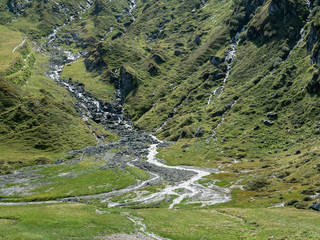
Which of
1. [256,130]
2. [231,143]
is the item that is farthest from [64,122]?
[256,130]

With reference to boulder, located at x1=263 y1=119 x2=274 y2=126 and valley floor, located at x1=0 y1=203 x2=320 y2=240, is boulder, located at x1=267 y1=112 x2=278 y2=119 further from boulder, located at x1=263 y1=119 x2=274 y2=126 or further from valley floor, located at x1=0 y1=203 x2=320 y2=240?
valley floor, located at x1=0 y1=203 x2=320 y2=240

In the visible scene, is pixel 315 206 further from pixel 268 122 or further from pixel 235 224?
pixel 268 122

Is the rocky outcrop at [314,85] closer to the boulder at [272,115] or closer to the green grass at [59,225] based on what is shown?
the boulder at [272,115]

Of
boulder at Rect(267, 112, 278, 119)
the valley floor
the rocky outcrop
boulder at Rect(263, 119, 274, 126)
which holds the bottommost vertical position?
boulder at Rect(263, 119, 274, 126)

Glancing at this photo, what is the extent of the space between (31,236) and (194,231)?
2839 centimetres

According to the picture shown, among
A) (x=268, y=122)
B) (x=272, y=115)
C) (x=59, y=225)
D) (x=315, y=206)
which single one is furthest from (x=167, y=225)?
(x=272, y=115)

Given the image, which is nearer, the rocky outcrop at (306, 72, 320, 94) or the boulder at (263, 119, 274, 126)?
A: the rocky outcrop at (306, 72, 320, 94)

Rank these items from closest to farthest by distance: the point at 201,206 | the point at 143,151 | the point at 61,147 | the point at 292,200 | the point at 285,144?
the point at 292,200
the point at 201,206
the point at 285,144
the point at 61,147
the point at 143,151

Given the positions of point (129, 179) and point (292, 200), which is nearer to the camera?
point (292, 200)

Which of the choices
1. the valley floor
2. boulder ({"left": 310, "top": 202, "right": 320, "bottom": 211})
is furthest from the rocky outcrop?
the valley floor

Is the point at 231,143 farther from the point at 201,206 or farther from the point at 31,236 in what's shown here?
the point at 31,236

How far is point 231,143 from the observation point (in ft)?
604

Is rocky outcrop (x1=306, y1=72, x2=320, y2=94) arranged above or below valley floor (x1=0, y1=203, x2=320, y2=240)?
above

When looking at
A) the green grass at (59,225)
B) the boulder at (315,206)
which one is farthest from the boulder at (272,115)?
the green grass at (59,225)
